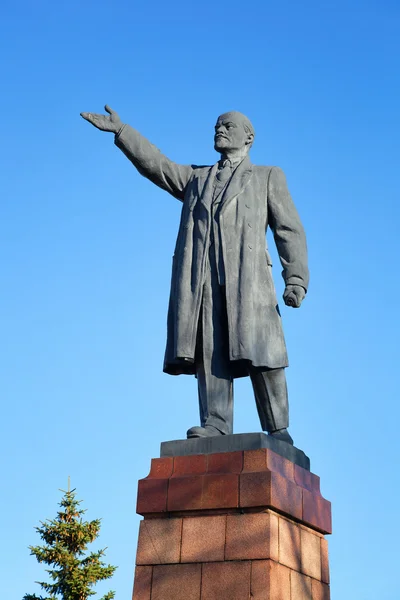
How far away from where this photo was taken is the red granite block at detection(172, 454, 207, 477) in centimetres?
775

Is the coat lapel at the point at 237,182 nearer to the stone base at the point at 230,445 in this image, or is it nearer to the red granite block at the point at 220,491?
the stone base at the point at 230,445

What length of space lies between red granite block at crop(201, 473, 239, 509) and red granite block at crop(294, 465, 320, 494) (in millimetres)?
742

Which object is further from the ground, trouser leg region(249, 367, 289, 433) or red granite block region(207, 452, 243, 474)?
trouser leg region(249, 367, 289, 433)

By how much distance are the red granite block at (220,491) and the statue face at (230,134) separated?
3.33m

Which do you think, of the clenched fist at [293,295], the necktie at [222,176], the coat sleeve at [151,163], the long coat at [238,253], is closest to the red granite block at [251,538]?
the long coat at [238,253]

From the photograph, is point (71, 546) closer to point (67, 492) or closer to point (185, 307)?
point (67, 492)

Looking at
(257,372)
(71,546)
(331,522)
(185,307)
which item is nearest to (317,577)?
(331,522)

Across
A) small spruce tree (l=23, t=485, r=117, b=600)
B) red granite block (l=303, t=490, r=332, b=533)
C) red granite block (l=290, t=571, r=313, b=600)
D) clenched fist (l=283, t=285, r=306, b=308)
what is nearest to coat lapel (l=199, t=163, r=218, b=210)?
clenched fist (l=283, t=285, r=306, b=308)

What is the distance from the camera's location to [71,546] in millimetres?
22000

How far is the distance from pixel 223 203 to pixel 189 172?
0.75 m

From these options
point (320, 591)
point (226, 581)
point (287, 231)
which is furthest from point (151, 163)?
point (320, 591)

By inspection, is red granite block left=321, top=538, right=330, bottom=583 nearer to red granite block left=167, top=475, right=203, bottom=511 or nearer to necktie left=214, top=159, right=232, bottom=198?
red granite block left=167, top=475, right=203, bottom=511

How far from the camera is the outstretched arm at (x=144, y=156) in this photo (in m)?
9.11

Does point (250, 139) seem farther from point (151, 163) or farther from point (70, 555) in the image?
point (70, 555)
